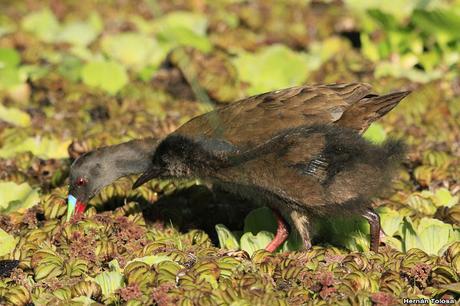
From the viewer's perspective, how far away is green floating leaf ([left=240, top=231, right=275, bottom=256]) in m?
4.71

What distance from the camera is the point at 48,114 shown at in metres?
6.86

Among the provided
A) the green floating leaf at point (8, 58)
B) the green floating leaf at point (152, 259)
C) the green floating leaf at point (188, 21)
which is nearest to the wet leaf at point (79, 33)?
the green floating leaf at point (188, 21)

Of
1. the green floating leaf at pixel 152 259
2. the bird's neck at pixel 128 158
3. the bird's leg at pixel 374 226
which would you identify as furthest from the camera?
the bird's neck at pixel 128 158

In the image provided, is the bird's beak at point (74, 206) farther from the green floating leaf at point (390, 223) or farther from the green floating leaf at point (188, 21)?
the green floating leaf at point (188, 21)

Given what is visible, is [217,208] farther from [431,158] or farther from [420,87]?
[420,87]

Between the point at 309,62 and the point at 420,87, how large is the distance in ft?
3.23

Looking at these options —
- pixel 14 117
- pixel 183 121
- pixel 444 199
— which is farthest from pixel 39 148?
pixel 444 199

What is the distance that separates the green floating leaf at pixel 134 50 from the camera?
7.57 metres

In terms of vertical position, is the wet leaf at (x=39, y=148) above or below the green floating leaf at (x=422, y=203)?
below

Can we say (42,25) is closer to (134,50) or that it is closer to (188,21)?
(134,50)

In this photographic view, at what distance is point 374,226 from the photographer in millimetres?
4551

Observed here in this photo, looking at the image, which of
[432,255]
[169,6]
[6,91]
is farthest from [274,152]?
[169,6]

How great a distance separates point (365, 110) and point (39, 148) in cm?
221

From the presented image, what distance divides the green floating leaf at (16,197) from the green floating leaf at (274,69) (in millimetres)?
2355
